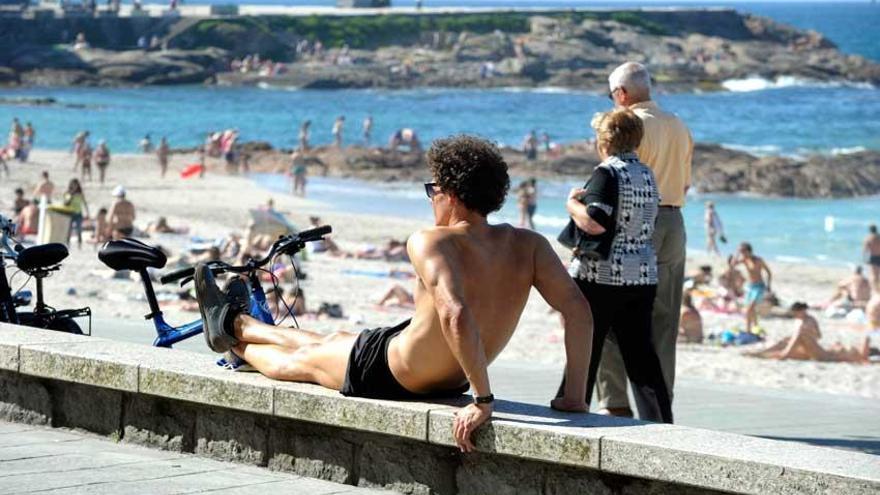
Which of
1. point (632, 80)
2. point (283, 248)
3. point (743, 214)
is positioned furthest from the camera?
point (743, 214)

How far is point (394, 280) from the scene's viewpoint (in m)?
20.8

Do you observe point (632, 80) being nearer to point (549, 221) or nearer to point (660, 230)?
point (660, 230)

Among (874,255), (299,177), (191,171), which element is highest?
(874,255)

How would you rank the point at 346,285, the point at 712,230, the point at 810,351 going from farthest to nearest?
the point at 712,230 → the point at 346,285 → the point at 810,351

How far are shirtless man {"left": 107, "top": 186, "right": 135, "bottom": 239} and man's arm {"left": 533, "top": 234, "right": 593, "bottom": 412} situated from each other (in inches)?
738

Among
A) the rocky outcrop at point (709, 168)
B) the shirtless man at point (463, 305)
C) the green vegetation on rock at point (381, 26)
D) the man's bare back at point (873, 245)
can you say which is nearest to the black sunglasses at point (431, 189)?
the shirtless man at point (463, 305)

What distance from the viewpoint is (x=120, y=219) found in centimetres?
2338

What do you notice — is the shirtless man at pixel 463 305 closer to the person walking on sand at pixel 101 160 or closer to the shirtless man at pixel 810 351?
the shirtless man at pixel 810 351

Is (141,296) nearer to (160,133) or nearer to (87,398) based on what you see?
(87,398)

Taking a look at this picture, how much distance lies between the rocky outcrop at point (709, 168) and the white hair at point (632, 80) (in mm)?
33513

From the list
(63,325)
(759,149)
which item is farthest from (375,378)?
(759,149)

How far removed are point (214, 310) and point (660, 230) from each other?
6.38ft

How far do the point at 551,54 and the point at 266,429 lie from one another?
92133 mm

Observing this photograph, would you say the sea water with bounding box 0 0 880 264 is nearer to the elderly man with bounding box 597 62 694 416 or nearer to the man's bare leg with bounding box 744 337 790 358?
the man's bare leg with bounding box 744 337 790 358
